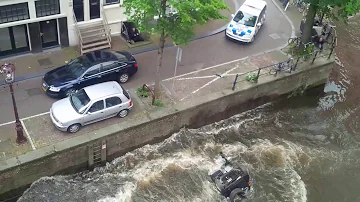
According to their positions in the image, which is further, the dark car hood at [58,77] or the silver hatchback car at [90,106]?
the dark car hood at [58,77]

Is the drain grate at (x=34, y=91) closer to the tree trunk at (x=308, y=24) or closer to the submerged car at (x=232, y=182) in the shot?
the submerged car at (x=232, y=182)

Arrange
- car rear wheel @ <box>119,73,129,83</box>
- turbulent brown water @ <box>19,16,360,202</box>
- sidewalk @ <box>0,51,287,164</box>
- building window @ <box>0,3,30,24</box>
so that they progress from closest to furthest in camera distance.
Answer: sidewalk @ <box>0,51,287,164</box>
turbulent brown water @ <box>19,16,360,202</box>
building window @ <box>0,3,30,24</box>
car rear wheel @ <box>119,73,129,83</box>

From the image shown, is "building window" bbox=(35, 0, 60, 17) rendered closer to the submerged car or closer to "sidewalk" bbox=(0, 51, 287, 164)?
"sidewalk" bbox=(0, 51, 287, 164)

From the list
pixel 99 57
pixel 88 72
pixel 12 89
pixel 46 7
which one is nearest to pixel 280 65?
pixel 99 57

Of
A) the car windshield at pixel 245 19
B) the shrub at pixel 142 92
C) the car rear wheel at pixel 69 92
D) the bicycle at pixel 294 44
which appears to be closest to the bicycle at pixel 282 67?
the bicycle at pixel 294 44

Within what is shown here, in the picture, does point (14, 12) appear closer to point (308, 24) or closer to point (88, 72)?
point (88, 72)

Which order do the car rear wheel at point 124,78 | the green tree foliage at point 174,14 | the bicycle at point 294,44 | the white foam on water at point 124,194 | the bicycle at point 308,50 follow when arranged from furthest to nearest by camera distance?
1. the bicycle at point 294,44
2. the bicycle at point 308,50
3. the car rear wheel at point 124,78
4. the white foam on water at point 124,194
5. the green tree foliage at point 174,14

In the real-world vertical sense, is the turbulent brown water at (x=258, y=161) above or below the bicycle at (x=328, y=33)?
below

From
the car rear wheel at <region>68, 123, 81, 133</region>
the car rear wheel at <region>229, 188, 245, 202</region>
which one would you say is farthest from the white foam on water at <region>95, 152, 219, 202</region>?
the car rear wheel at <region>68, 123, 81, 133</region>
